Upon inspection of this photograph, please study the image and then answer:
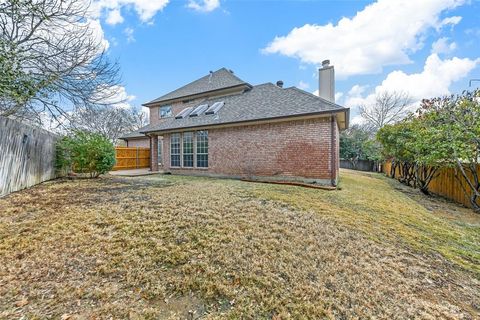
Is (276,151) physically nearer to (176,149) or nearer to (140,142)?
(176,149)

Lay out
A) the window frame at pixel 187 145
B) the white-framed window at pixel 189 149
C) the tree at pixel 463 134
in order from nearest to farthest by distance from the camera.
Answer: the tree at pixel 463 134 → the white-framed window at pixel 189 149 → the window frame at pixel 187 145

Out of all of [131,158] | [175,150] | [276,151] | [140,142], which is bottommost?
[131,158]

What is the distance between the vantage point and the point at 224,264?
2.80m

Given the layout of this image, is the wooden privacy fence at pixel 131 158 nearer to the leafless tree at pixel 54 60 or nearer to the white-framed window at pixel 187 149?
the white-framed window at pixel 187 149

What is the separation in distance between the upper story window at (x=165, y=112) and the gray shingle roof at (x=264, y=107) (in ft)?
20.3

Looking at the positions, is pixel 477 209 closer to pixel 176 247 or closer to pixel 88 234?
pixel 176 247

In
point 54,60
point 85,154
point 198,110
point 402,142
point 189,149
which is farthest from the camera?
point 198,110

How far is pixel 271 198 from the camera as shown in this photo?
5914 millimetres

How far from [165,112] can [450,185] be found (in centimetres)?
1999

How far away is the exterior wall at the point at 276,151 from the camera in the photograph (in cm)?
869

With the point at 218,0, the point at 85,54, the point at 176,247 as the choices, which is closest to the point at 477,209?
the point at 176,247

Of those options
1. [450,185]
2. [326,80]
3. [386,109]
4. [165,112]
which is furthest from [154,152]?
[386,109]

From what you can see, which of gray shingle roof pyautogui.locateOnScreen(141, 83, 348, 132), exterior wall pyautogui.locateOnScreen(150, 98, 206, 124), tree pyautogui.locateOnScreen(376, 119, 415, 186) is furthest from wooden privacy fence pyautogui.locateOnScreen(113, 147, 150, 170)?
tree pyautogui.locateOnScreen(376, 119, 415, 186)

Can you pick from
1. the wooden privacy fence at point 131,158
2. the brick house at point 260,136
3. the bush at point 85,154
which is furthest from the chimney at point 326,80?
the wooden privacy fence at point 131,158
